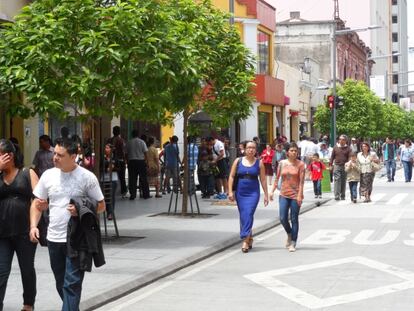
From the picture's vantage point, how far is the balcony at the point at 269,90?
38.9m

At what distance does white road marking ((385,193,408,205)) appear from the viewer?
77.4 feet

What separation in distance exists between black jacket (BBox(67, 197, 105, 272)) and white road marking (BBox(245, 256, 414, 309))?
258 cm

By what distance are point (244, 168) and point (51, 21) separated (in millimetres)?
3745

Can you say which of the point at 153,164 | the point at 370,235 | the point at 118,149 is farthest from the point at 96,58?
the point at 153,164

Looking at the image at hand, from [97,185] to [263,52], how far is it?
3393cm

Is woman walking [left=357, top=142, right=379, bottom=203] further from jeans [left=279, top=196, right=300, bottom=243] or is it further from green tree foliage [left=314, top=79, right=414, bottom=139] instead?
green tree foliage [left=314, top=79, right=414, bottom=139]

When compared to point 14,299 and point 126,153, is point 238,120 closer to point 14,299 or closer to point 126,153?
point 126,153

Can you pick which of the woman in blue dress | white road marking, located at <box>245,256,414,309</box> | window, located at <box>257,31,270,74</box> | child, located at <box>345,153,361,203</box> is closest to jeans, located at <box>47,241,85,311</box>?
white road marking, located at <box>245,256,414,309</box>

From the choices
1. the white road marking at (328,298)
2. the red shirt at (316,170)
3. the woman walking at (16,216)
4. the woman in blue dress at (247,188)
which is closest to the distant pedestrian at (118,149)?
the red shirt at (316,170)

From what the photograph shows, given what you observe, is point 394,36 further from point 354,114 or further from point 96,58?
point 96,58

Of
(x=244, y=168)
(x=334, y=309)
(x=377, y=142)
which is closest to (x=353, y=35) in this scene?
(x=377, y=142)

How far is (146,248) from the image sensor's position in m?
13.0

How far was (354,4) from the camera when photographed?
79062 mm

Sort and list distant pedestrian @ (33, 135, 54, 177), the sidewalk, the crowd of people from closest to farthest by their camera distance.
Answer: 1. the crowd of people
2. the sidewalk
3. distant pedestrian @ (33, 135, 54, 177)
